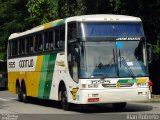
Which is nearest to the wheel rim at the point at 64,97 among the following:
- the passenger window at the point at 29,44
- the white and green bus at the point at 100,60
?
the white and green bus at the point at 100,60

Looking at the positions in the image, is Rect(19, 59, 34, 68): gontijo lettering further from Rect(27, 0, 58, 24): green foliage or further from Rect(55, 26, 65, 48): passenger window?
Rect(27, 0, 58, 24): green foliage

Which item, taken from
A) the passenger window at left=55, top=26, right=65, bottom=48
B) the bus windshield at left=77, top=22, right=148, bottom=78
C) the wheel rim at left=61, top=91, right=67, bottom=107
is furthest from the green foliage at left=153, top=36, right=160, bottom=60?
the wheel rim at left=61, top=91, right=67, bottom=107

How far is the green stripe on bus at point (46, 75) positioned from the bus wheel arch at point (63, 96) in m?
1.10

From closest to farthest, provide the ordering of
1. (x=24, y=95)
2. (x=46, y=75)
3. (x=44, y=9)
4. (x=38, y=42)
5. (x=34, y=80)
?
1. (x=46, y=75)
2. (x=38, y=42)
3. (x=34, y=80)
4. (x=24, y=95)
5. (x=44, y=9)

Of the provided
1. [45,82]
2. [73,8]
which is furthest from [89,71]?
[73,8]

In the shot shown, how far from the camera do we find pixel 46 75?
2106 centimetres

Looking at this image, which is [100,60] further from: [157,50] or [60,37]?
[157,50]

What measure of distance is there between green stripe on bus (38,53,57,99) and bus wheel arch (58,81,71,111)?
1.10 m

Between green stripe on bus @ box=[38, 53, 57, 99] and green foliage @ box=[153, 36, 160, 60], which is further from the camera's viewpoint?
green foliage @ box=[153, 36, 160, 60]

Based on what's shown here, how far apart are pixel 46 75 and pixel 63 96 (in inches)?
89.1

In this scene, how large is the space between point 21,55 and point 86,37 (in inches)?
307

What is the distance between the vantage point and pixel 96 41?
1755 cm

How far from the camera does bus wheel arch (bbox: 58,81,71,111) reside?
1869 cm

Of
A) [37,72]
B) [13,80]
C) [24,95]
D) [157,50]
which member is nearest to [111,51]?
[37,72]
